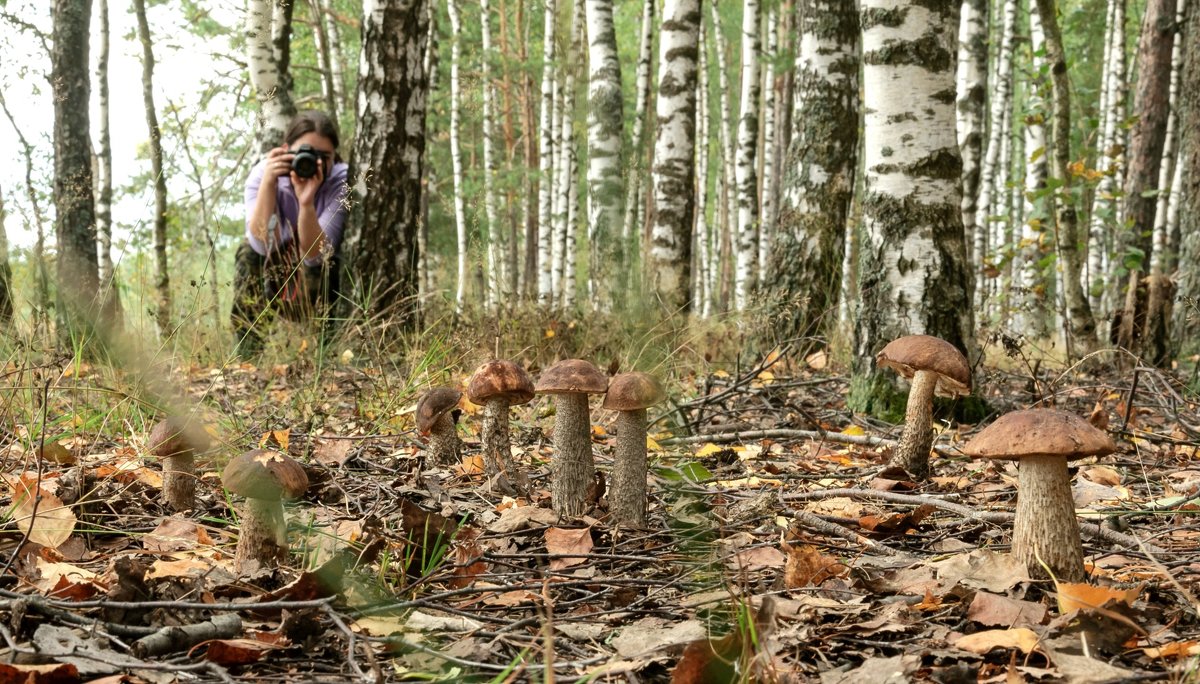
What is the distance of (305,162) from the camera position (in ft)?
18.5

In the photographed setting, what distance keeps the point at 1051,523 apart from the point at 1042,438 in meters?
0.28

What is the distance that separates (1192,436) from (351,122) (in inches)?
463

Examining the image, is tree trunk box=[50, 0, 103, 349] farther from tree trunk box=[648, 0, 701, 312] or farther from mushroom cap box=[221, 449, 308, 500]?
mushroom cap box=[221, 449, 308, 500]

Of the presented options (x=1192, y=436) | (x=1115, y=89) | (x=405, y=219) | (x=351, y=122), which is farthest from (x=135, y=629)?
(x=1115, y=89)

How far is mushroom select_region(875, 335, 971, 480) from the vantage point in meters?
2.82

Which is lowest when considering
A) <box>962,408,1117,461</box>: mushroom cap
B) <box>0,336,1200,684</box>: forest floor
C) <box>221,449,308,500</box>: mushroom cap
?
<box>0,336,1200,684</box>: forest floor

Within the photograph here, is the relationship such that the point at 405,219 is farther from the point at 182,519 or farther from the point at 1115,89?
the point at 1115,89

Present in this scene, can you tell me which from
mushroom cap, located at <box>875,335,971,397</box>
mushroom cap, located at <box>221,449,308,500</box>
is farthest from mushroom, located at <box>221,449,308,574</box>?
mushroom cap, located at <box>875,335,971,397</box>

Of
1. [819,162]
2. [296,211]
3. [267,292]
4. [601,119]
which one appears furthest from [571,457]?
[601,119]

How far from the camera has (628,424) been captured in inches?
93.7

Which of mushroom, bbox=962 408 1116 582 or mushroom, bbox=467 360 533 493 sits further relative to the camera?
mushroom, bbox=467 360 533 493

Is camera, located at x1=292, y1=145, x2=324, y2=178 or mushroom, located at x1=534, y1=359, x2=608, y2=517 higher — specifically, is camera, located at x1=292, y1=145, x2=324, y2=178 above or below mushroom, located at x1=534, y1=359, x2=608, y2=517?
above

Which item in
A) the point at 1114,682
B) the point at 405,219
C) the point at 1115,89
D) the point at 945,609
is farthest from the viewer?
the point at 1115,89

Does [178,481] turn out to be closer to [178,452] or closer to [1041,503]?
[178,452]
